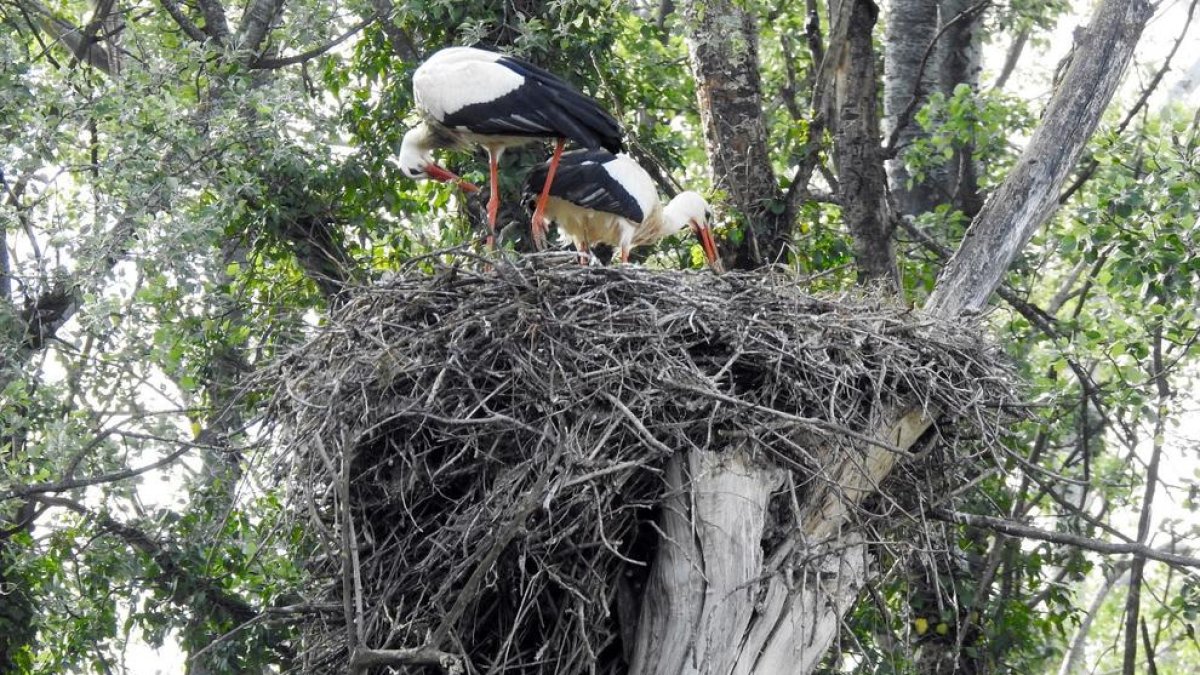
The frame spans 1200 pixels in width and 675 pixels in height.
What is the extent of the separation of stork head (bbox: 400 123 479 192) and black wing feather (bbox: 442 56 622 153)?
1.52ft

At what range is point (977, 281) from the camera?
7422 mm

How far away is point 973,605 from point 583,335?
4.00 metres

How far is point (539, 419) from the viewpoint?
5914 millimetres

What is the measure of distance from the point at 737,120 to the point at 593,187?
1.28 m

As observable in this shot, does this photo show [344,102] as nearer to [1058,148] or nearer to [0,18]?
[0,18]

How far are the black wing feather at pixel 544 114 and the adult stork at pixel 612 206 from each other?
0.75ft

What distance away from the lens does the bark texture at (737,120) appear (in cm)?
887

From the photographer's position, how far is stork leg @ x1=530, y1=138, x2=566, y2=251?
8.04 meters

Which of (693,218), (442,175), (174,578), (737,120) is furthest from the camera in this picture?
(174,578)

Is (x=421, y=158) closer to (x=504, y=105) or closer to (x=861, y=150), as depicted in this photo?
(x=504, y=105)

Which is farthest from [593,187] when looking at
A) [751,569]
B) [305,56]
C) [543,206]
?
[305,56]

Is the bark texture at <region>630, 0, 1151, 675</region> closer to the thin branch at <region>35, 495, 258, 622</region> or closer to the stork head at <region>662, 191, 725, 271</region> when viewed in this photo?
the stork head at <region>662, 191, 725, 271</region>

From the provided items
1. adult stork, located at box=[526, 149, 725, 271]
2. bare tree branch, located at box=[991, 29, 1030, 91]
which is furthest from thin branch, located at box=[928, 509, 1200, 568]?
bare tree branch, located at box=[991, 29, 1030, 91]

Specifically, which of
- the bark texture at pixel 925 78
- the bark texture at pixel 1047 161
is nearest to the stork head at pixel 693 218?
the bark texture at pixel 1047 161
